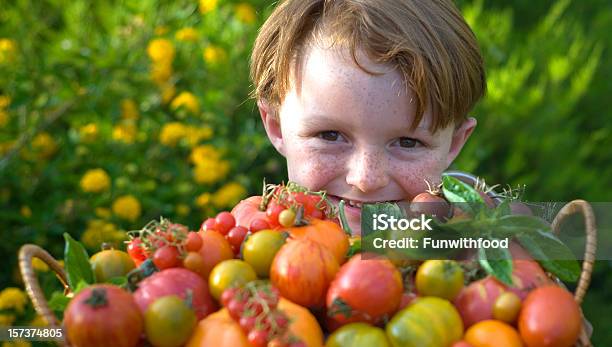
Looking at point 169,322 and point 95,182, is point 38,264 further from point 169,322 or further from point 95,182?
point 169,322

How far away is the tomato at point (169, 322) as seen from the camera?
124cm

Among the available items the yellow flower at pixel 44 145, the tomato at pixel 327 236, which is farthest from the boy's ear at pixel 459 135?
the yellow flower at pixel 44 145

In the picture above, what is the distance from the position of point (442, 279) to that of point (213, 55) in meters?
1.86

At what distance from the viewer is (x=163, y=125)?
2.86m

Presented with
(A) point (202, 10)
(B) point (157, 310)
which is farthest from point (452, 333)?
(A) point (202, 10)

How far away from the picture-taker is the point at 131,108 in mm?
2842

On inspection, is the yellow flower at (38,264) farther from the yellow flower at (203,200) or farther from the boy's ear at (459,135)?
the boy's ear at (459,135)

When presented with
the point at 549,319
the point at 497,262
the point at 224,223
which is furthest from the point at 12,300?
the point at 549,319

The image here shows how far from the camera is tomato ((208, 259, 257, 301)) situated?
52.5 inches

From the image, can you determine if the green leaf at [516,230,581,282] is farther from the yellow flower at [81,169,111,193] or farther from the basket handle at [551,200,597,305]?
the yellow flower at [81,169,111,193]

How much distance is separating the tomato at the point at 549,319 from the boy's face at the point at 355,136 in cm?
59

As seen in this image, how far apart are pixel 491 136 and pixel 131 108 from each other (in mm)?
1543

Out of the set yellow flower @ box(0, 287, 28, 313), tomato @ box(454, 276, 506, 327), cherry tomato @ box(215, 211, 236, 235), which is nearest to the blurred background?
yellow flower @ box(0, 287, 28, 313)

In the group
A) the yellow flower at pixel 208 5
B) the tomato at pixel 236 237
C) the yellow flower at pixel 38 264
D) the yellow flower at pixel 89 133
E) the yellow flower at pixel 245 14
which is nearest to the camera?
the tomato at pixel 236 237
